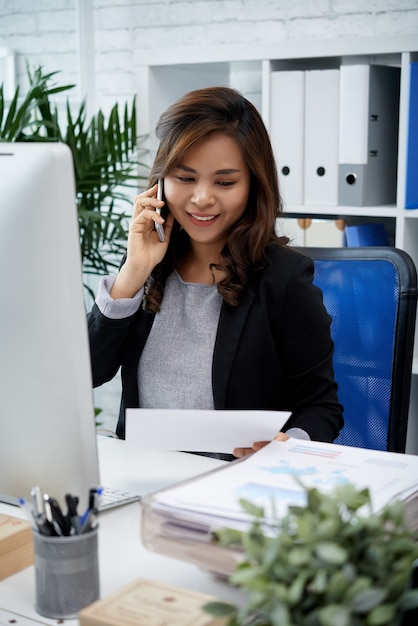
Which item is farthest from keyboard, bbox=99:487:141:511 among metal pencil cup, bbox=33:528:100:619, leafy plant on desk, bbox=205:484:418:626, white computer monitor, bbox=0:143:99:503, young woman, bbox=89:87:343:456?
leafy plant on desk, bbox=205:484:418:626

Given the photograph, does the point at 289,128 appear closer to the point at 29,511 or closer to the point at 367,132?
the point at 367,132

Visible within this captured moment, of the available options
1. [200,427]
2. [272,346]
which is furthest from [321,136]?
[200,427]

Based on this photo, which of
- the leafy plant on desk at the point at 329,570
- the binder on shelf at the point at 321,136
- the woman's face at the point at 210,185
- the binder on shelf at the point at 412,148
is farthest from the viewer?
the binder on shelf at the point at 321,136

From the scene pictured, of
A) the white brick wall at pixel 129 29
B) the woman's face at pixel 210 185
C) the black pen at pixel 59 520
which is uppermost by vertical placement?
the white brick wall at pixel 129 29

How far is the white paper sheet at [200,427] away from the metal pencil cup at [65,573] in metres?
0.30

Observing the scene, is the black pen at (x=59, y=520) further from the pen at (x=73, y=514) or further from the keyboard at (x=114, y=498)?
the keyboard at (x=114, y=498)

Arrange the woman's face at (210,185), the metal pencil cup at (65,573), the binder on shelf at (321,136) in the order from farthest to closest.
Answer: the binder on shelf at (321,136) → the woman's face at (210,185) → the metal pencil cup at (65,573)

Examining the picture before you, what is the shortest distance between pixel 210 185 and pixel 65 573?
0.83 m

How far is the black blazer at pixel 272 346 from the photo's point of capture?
5.10ft

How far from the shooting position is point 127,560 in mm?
1005

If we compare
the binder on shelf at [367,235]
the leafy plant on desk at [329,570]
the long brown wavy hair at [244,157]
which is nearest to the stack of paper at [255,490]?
the leafy plant on desk at [329,570]

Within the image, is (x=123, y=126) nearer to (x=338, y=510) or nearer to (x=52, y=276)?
(x=52, y=276)

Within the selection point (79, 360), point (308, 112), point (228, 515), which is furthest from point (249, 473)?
point (308, 112)

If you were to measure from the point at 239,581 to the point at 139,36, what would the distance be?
2941mm
